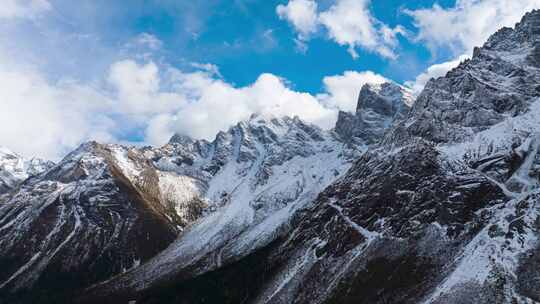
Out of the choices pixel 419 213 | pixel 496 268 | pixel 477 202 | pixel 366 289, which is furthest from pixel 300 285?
pixel 496 268

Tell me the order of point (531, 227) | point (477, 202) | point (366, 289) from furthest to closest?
Result: point (477, 202)
point (366, 289)
point (531, 227)

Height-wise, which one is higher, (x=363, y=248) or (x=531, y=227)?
(x=363, y=248)

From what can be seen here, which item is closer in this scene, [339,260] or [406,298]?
[406,298]

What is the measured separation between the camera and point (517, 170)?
184 metres

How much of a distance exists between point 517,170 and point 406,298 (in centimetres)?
7593

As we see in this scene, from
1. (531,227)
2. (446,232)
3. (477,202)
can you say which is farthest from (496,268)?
(477,202)

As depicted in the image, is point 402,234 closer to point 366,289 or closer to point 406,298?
point 366,289

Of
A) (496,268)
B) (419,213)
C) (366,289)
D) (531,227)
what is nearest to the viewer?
(496,268)

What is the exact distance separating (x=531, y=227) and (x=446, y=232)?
3011 cm

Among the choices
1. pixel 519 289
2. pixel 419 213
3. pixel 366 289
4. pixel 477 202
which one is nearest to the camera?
pixel 519 289

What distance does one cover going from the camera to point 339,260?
196125 mm

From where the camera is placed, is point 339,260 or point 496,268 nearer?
point 496,268

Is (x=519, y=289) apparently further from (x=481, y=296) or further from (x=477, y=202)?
(x=477, y=202)

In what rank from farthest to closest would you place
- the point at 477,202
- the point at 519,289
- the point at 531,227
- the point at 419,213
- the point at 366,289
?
1. the point at 419,213
2. the point at 477,202
3. the point at 366,289
4. the point at 531,227
5. the point at 519,289
